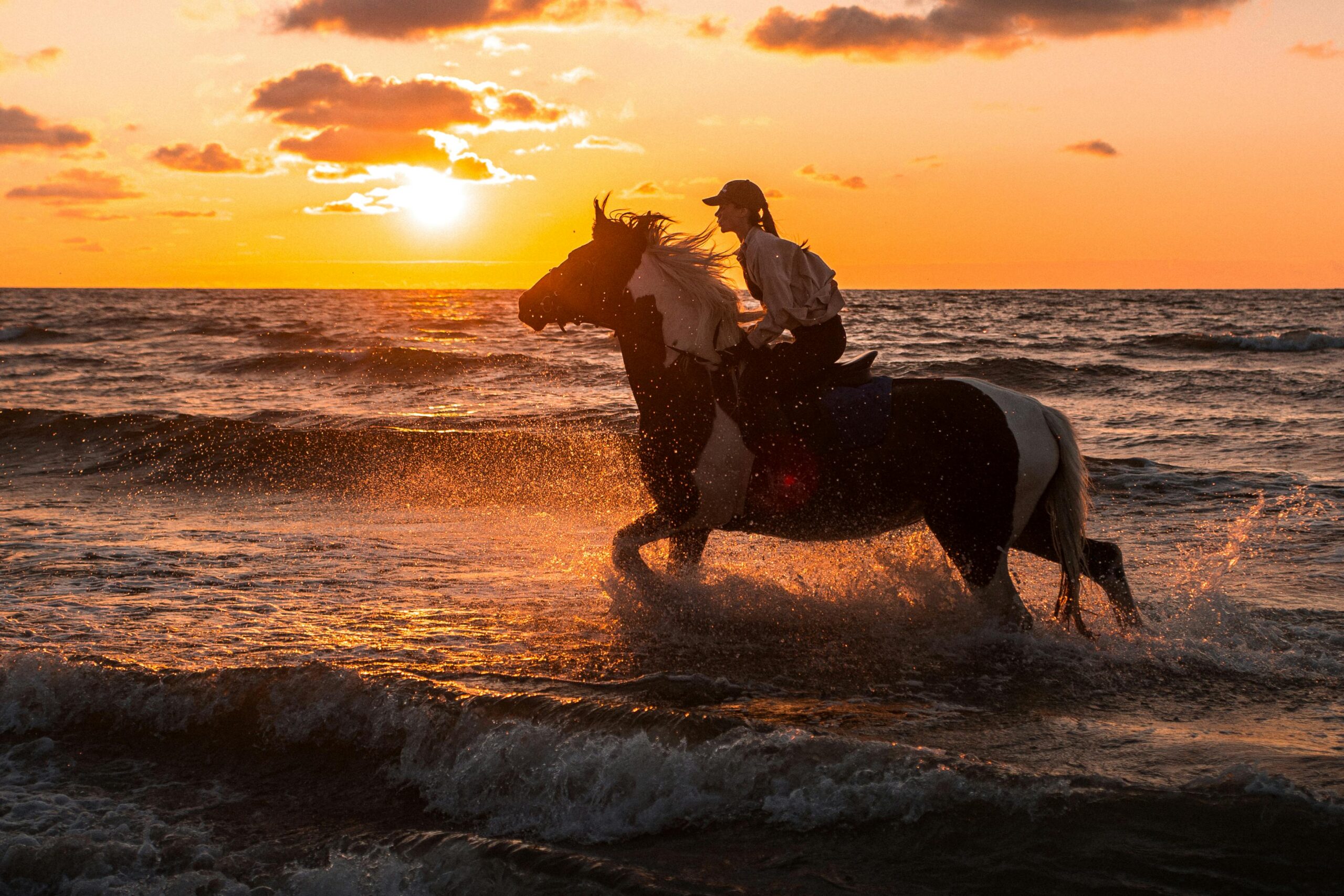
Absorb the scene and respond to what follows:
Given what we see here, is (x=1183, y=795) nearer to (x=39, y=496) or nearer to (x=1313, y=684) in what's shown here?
(x=1313, y=684)

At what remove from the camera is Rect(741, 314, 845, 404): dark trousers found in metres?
4.94

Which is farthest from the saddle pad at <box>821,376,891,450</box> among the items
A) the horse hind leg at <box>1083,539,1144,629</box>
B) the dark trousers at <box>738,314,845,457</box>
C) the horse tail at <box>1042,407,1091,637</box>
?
the horse hind leg at <box>1083,539,1144,629</box>

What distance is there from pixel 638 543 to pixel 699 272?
4.70 ft

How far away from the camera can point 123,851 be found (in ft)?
10.9

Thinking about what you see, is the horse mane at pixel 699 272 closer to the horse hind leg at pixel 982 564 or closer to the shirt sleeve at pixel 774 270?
the shirt sleeve at pixel 774 270

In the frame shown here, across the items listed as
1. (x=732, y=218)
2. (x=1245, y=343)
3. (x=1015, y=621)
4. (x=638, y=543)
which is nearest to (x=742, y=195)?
(x=732, y=218)

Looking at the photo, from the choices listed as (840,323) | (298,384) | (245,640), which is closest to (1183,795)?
(840,323)

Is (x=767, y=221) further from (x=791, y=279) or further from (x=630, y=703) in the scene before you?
(x=630, y=703)

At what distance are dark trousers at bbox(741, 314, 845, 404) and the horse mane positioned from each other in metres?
0.22

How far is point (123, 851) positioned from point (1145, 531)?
24.7ft

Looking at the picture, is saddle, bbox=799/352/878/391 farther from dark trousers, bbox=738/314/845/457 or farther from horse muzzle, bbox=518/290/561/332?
horse muzzle, bbox=518/290/561/332

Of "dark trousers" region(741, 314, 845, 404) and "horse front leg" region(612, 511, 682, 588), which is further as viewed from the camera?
"horse front leg" region(612, 511, 682, 588)

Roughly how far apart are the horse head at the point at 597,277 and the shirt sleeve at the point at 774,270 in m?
0.60

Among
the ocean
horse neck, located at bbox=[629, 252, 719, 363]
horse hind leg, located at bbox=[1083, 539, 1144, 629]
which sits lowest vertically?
the ocean
